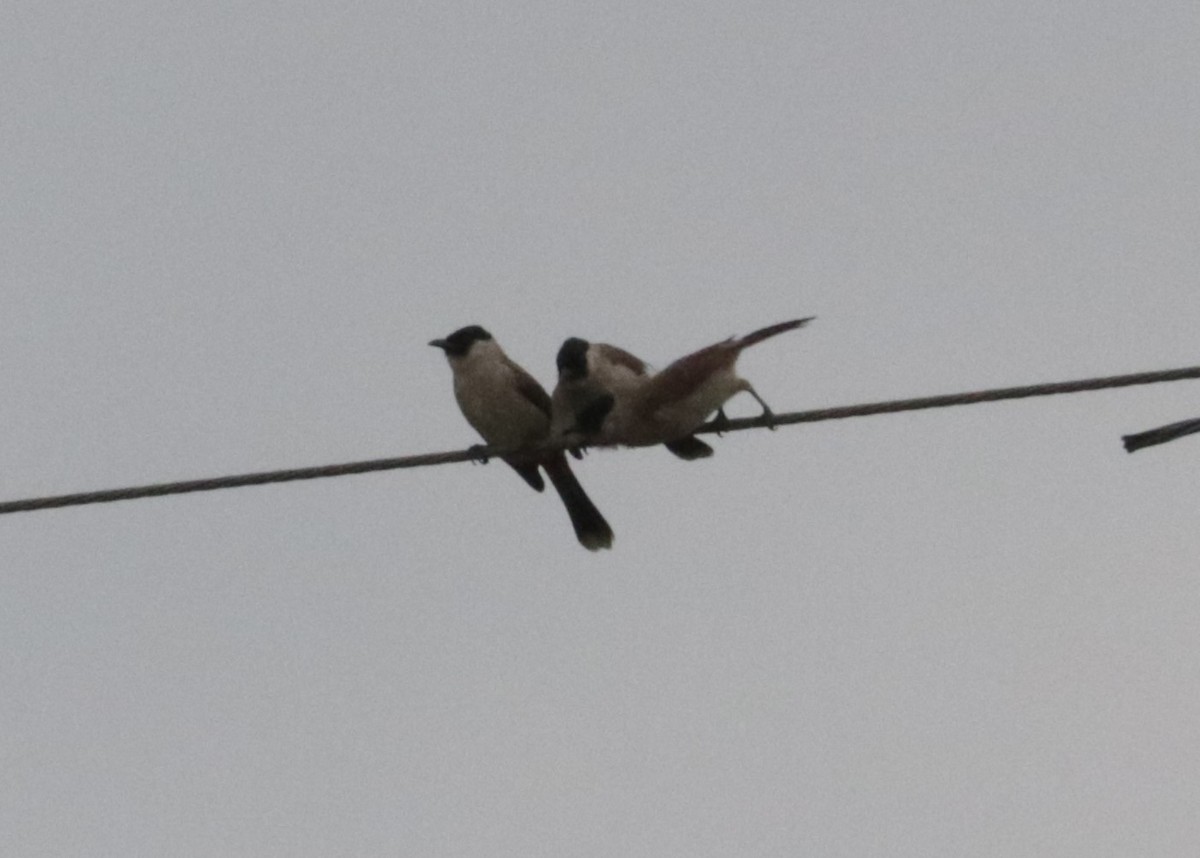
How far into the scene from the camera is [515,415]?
32.3 feet

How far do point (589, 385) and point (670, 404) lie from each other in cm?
72

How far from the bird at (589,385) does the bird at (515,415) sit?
451 mm

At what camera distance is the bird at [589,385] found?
29.8 ft

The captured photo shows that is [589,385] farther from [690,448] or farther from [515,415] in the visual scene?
[515,415]

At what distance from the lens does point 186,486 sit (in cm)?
637

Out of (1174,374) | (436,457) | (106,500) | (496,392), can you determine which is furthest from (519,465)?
(1174,374)

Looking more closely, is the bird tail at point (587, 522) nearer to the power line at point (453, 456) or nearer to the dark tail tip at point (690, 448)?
the dark tail tip at point (690, 448)

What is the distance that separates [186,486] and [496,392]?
3601mm

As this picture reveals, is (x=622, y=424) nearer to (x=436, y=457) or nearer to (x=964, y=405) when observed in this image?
(x=436, y=457)

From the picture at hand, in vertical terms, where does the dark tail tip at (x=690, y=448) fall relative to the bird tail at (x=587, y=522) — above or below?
above

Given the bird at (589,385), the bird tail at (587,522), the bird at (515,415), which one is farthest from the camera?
the bird tail at (587,522)

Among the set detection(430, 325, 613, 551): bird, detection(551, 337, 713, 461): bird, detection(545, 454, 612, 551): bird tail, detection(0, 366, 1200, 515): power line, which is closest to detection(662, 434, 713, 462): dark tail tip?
detection(551, 337, 713, 461): bird

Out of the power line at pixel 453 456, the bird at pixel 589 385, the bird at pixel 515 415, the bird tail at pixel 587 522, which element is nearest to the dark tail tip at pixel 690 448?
the bird at pixel 589 385

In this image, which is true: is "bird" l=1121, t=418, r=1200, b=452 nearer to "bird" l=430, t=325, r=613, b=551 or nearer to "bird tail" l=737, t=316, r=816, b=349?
"bird tail" l=737, t=316, r=816, b=349
